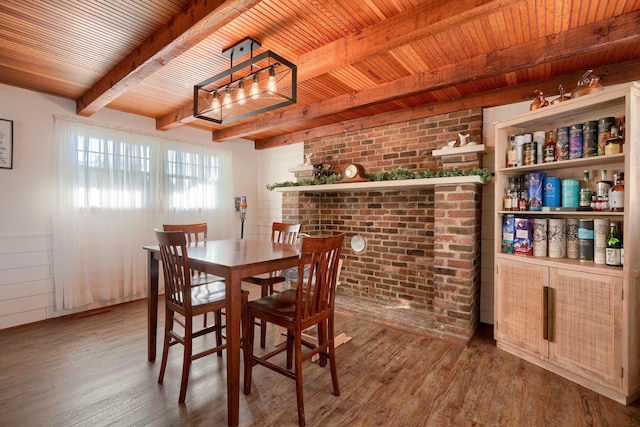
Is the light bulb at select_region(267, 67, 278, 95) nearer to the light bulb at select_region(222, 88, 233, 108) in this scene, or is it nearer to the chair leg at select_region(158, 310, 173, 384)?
the light bulb at select_region(222, 88, 233, 108)

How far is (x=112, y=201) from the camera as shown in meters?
3.74

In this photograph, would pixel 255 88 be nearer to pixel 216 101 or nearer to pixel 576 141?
pixel 216 101

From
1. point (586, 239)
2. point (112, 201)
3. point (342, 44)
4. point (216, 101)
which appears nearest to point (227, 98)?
point (216, 101)

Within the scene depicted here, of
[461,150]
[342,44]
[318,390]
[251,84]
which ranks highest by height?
[342,44]

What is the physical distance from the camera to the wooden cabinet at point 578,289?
76.9 inches

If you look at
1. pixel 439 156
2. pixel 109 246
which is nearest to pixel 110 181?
pixel 109 246

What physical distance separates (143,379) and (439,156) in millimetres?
3336

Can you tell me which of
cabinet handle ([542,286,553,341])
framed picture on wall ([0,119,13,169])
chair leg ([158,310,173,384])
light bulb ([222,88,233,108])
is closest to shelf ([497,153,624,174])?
cabinet handle ([542,286,553,341])

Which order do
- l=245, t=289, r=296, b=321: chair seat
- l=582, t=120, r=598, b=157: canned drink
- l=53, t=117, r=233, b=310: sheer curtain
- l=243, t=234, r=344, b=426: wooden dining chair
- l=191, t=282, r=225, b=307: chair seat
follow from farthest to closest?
l=53, t=117, r=233, b=310: sheer curtain → l=582, t=120, r=598, b=157: canned drink → l=191, t=282, r=225, b=307: chair seat → l=245, t=289, r=296, b=321: chair seat → l=243, t=234, r=344, b=426: wooden dining chair

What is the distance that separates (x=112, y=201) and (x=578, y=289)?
4.74 metres

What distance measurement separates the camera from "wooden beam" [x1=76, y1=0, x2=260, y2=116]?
1.65 m

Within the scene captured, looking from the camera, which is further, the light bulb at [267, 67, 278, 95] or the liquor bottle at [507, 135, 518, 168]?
Answer: the liquor bottle at [507, 135, 518, 168]

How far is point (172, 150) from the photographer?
170 inches

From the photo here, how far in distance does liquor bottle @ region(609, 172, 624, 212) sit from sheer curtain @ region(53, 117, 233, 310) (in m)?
4.58
